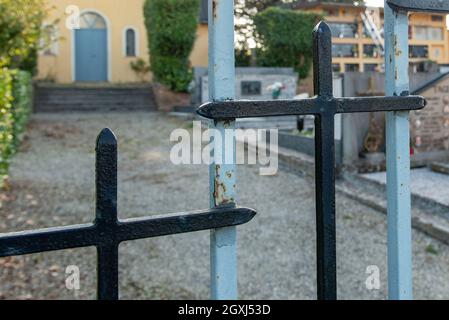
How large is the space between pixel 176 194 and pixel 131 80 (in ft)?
49.1

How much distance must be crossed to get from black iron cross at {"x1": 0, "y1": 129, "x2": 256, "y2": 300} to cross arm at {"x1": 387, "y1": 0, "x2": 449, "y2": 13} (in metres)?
0.68

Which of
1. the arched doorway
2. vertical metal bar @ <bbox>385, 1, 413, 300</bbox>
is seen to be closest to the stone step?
the arched doorway

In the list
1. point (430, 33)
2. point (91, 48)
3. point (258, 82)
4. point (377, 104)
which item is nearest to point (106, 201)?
point (377, 104)

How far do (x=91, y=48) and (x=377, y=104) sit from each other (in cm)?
2016

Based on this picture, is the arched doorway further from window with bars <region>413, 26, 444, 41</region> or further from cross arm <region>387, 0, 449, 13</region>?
cross arm <region>387, 0, 449, 13</region>

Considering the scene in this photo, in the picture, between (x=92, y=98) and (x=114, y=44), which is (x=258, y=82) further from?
(x=114, y=44)

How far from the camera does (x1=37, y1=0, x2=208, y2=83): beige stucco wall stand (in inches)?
761

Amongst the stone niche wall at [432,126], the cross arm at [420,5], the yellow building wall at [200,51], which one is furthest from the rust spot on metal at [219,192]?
the yellow building wall at [200,51]

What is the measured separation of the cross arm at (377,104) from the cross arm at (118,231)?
0.34 m

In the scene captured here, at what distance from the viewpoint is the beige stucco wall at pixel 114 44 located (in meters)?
19.3

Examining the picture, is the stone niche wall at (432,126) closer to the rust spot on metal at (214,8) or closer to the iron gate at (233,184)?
the iron gate at (233,184)

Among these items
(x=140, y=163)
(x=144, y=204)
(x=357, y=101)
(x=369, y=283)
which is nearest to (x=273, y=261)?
(x=369, y=283)

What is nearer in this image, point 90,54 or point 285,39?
point 285,39

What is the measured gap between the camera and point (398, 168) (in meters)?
1.18
